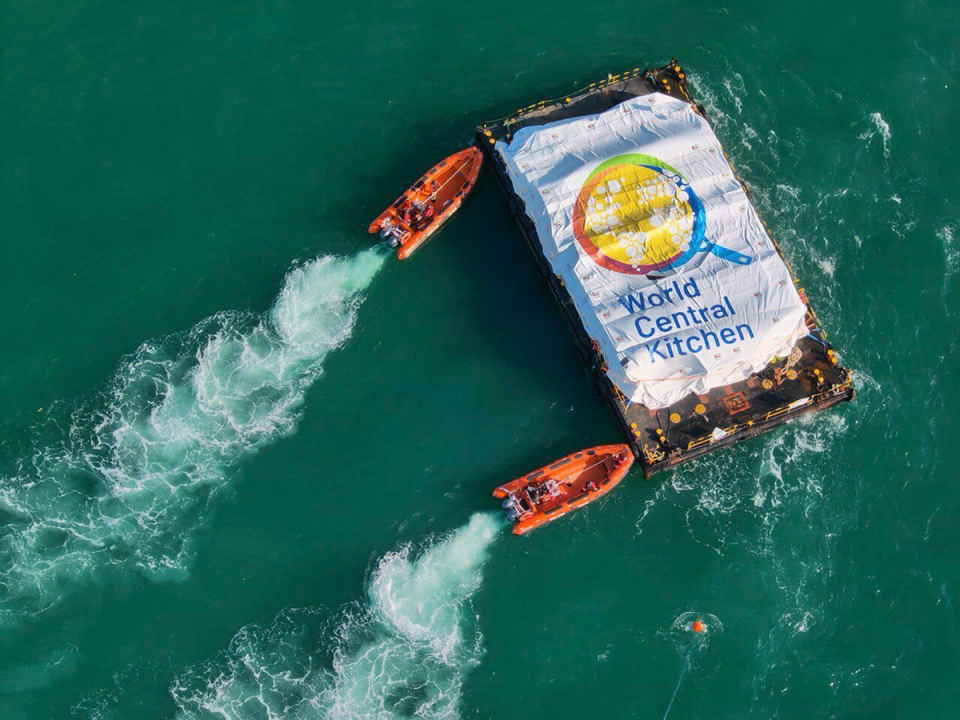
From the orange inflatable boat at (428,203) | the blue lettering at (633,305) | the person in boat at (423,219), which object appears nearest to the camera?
the blue lettering at (633,305)

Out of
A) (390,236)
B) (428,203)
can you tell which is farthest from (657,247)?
(390,236)

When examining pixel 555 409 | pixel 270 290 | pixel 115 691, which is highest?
pixel 270 290

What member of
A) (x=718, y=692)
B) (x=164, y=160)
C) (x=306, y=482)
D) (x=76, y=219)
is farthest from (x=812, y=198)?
(x=76, y=219)

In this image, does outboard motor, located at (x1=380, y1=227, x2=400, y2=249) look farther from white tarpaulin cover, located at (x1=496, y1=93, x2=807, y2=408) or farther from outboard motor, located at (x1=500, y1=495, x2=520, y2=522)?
outboard motor, located at (x1=500, y1=495, x2=520, y2=522)

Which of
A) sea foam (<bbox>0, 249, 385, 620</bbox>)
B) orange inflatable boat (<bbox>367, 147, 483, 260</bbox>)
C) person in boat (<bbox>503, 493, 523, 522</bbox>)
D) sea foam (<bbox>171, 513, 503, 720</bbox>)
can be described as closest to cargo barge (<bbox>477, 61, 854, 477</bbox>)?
orange inflatable boat (<bbox>367, 147, 483, 260</bbox>)

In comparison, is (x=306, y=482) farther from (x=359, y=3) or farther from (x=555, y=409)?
(x=359, y=3)

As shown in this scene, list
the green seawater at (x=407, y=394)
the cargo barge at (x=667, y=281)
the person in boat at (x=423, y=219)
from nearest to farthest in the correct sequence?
the green seawater at (x=407, y=394) → the cargo barge at (x=667, y=281) → the person in boat at (x=423, y=219)

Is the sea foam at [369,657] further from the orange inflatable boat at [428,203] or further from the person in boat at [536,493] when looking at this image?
the orange inflatable boat at [428,203]

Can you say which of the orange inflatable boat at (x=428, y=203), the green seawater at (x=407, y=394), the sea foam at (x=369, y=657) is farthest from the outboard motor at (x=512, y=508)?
the orange inflatable boat at (x=428, y=203)
